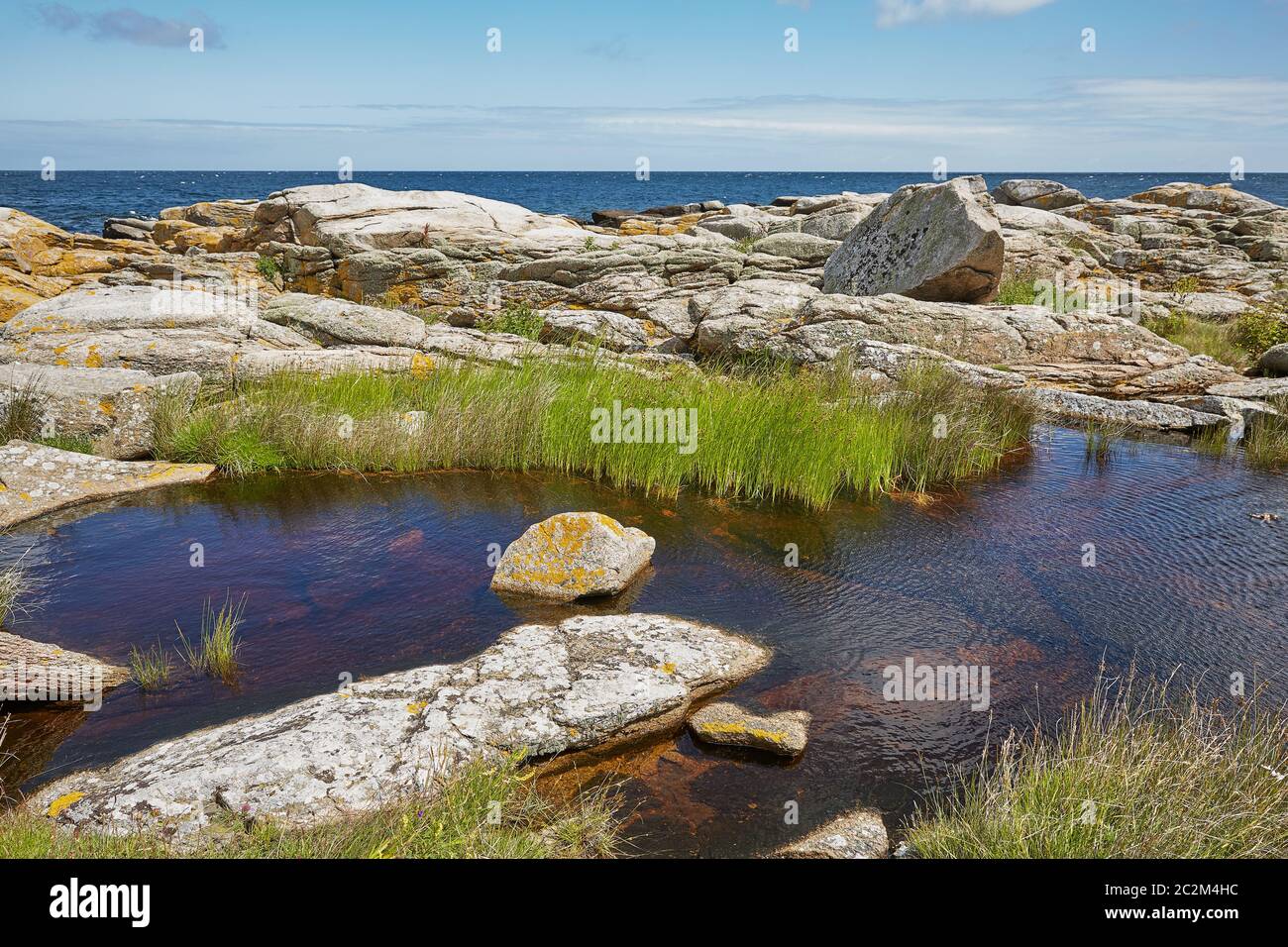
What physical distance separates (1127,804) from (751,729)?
7.09ft

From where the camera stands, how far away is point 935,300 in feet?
55.5

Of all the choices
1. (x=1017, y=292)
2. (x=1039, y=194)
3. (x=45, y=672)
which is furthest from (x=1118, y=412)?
(x=1039, y=194)

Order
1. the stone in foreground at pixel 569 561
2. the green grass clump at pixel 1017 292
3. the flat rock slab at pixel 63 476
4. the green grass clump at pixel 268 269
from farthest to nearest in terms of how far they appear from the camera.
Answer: the green grass clump at pixel 268 269
the green grass clump at pixel 1017 292
the flat rock slab at pixel 63 476
the stone in foreground at pixel 569 561

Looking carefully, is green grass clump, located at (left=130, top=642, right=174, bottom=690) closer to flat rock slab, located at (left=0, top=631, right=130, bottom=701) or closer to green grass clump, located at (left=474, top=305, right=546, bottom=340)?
flat rock slab, located at (left=0, top=631, right=130, bottom=701)

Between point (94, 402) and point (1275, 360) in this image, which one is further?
point (1275, 360)

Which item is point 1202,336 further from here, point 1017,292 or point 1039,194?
point 1039,194

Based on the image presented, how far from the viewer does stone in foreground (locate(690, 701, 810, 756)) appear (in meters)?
5.36

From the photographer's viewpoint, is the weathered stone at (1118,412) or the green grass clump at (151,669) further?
the weathered stone at (1118,412)

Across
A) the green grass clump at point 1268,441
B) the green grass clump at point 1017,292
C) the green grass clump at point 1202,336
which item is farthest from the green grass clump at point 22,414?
the green grass clump at point 1202,336

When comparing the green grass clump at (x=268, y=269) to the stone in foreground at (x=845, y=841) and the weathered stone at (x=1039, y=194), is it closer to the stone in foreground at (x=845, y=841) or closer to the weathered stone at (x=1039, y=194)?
the stone in foreground at (x=845, y=841)

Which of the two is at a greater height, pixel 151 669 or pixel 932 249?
pixel 932 249

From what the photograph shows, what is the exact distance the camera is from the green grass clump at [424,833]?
3797 millimetres

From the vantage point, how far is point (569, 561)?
7.61 meters

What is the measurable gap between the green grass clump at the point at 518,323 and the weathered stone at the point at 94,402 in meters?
7.04
